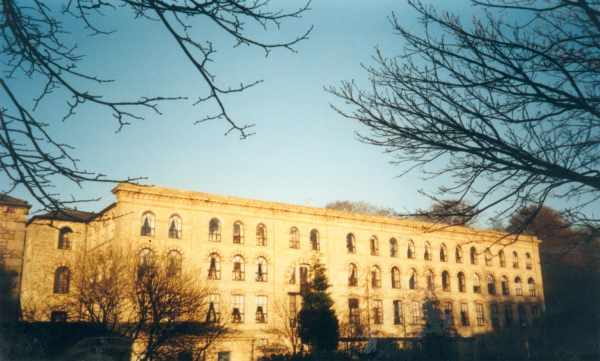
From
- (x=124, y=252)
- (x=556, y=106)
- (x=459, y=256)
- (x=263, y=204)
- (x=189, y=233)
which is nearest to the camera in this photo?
(x=556, y=106)

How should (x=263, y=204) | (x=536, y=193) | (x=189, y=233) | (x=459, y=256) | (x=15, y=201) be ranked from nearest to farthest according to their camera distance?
(x=536, y=193), (x=15, y=201), (x=189, y=233), (x=263, y=204), (x=459, y=256)

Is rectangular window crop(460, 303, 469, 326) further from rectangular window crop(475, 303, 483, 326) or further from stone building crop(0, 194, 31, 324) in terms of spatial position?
stone building crop(0, 194, 31, 324)

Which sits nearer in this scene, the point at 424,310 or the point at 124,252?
the point at 124,252

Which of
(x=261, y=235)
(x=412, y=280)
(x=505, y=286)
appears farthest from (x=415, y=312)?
(x=261, y=235)

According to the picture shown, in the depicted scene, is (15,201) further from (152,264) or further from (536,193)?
(152,264)

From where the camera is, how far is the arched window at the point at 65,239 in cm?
3513

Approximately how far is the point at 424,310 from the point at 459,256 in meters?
7.01

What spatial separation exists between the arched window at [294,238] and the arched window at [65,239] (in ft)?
50.7

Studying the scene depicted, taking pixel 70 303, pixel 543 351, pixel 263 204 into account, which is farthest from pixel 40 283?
pixel 543 351

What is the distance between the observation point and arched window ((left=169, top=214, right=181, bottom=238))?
32228 mm

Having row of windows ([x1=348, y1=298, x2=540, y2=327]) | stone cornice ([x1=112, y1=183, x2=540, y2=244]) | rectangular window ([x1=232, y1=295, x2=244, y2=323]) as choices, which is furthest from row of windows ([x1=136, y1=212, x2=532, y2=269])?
row of windows ([x1=348, y1=298, x2=540, y2=327])

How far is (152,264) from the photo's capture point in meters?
27.7

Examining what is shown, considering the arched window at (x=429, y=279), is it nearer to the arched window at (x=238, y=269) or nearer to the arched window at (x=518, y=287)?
the arched window at (x=518, y=287)

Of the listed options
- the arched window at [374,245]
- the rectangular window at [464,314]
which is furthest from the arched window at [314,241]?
the rectangular window at [464,314]
